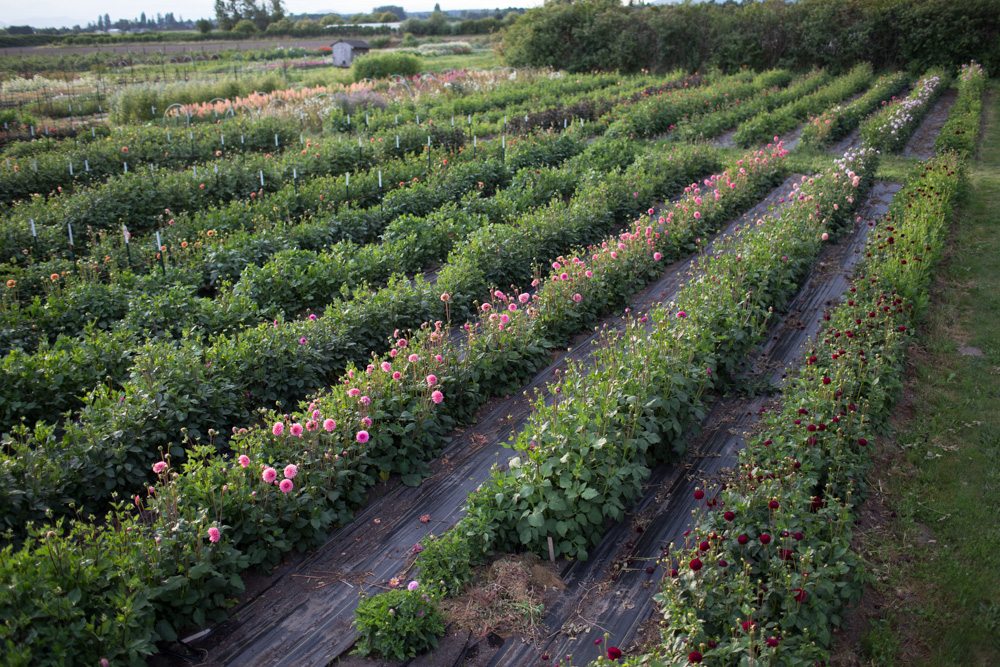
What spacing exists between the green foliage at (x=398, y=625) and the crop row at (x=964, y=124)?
1346 cm

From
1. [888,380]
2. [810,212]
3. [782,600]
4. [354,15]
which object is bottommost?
[782,600]

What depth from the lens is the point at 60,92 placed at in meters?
24.9

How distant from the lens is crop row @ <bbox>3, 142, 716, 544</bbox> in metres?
4.45

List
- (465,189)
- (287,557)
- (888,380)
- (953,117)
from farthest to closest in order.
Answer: (953,117), (465,189), (888,380), (287,557)

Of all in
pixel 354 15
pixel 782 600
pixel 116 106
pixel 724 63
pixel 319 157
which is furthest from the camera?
pixel 354 15

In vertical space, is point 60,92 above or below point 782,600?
above

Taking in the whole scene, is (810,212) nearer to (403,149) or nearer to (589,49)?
(403,149)

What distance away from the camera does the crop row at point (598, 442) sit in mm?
4070

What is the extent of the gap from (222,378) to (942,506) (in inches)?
203

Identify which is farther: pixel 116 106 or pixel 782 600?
pixel 116 106

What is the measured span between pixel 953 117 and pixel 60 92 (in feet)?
89.8

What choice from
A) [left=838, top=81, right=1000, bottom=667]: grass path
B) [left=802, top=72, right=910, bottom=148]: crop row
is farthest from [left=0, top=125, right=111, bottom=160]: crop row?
[left=802, top=72, right=910, bottom=148]: crop row

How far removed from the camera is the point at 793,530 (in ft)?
12.0

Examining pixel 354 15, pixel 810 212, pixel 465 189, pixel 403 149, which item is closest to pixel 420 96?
pixel 403 149
